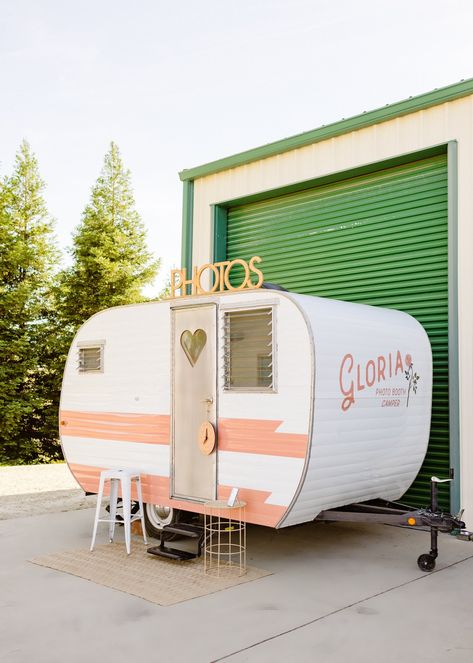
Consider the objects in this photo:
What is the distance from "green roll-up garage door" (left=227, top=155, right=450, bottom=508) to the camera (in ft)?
26.4

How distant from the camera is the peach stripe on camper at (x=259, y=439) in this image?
221 inches

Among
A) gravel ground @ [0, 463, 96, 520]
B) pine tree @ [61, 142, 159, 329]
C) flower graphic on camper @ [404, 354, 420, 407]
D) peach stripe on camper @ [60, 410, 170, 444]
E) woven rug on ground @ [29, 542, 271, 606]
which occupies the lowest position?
gravel ground @ [0, 463, 96, 520]

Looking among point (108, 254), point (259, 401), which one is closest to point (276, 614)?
point (259, 401)

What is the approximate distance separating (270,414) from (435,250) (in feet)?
11.8

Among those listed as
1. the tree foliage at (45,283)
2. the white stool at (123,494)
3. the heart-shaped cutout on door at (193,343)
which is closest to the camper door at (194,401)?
the heart-shaped cutout on door at (193,343)

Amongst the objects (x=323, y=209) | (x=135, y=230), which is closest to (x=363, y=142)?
(x=323, y=209)

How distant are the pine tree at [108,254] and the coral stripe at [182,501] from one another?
52.2 ft

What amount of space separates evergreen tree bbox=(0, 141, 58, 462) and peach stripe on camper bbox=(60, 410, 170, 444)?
13.1 metres

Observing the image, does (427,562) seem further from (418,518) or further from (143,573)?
(143,573)

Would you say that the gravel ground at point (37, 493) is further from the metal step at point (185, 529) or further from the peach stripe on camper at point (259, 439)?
the peach stripe on camper at point (259, 439)

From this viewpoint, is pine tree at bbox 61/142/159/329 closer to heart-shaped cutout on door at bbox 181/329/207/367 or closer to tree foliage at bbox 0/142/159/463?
tree foliage at bbox 0/142/159/463

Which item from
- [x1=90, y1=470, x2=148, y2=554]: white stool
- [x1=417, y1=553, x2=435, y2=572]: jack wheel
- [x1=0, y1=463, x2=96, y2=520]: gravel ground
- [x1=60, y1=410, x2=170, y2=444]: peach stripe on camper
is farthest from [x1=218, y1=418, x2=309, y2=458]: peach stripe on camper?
[x1=0, y1=463, x2=96, y2=520]: gravel ground

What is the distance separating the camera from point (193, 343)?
21.6 ft

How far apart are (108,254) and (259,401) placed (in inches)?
748
